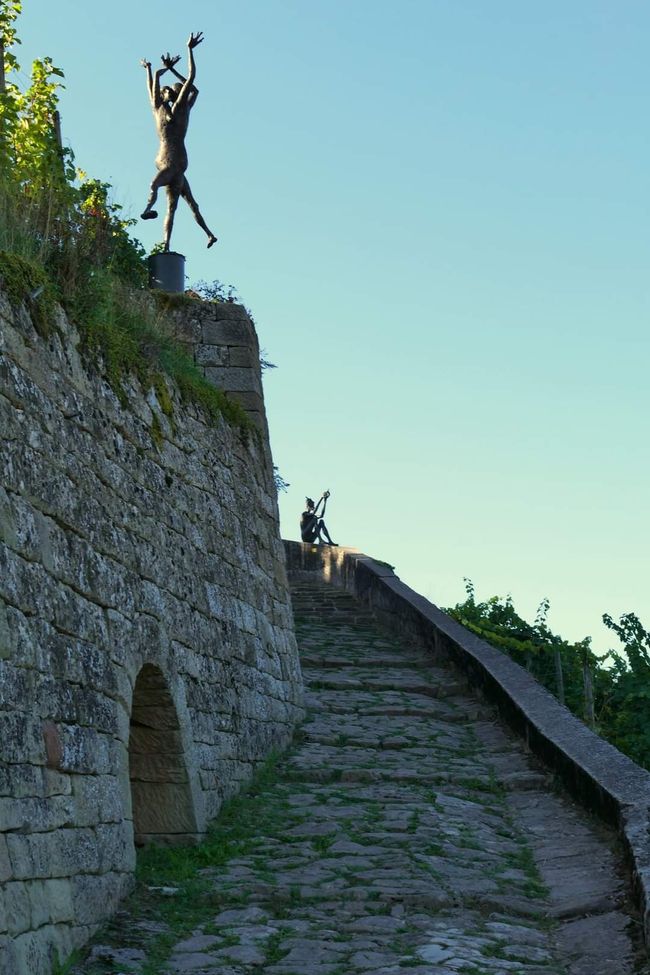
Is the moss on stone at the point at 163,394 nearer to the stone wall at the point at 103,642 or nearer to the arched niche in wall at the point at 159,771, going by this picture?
the stone wall at the point at 103,642

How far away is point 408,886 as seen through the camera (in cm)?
576

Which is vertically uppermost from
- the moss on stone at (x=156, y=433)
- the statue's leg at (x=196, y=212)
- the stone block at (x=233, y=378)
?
the statue's leg at (x=196, y=212)

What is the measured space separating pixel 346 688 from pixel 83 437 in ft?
18.0

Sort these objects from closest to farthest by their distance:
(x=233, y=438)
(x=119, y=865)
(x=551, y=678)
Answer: (x=119, y=865)
(x=233, y=438)
(x=551, y=678)

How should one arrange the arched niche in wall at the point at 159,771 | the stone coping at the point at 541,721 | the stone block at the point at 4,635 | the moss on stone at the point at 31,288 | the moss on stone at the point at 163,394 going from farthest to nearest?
the moss on stone at the point at 163,394
the arched niche in wall at the point at 159,771
the stone coping at the point at 541,721
the moss on stone at the point at 31,288
the stone block at the point at 4,635

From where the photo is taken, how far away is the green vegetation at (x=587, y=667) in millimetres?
11375

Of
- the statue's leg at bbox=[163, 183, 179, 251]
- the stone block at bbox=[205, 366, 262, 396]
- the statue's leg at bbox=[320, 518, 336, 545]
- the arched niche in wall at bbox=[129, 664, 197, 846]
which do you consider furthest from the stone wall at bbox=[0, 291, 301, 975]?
the statue's leg at bbox=[320, 518, 336, 545]

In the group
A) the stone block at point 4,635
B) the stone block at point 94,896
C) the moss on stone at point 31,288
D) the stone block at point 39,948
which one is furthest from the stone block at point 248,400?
the stone block at point 39,948

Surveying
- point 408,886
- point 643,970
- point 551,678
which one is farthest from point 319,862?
point 551,678

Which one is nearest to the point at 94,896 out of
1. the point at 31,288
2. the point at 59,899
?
the point at 59,899

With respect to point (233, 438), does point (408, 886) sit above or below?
below

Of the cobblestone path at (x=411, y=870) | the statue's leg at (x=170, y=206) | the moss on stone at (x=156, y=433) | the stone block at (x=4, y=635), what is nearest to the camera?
the stone block at (x=4, y=635)

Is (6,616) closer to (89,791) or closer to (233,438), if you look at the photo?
(89,791)

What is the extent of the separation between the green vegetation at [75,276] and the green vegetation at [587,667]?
457 centimetres
